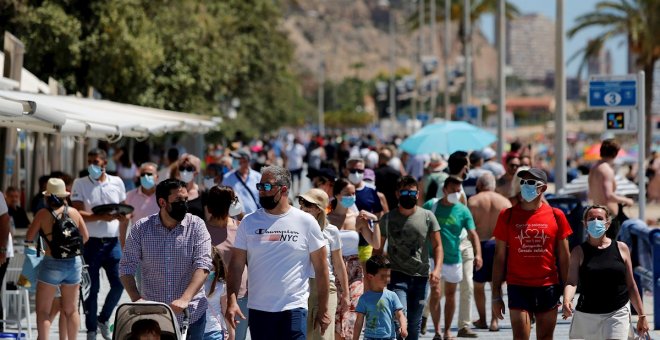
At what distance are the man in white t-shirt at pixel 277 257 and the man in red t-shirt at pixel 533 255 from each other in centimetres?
206

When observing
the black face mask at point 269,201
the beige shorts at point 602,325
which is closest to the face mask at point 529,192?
the beige shorts at point 602,325

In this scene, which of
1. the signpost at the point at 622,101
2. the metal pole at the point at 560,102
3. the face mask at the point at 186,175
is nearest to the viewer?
the face mask at the point at 186,175

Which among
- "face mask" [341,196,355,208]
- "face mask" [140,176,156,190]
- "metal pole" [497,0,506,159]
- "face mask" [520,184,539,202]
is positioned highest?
"metal pole" [497,0,506,159]

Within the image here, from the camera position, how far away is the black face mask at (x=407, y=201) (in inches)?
426

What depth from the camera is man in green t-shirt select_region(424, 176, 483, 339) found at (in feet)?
40.2

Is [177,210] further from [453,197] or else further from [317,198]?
[453,197]

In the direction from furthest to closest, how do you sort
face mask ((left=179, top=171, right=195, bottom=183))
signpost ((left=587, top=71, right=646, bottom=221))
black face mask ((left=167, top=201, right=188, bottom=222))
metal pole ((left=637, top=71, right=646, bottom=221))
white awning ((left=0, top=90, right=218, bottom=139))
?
1. signpost ((left=587, top=71, right=646, bottom=221))
2. metal pole ((left=637, top=71, right=646, bottom=221))
3. face mask ((left=179, top=171, right=195, bottom=183))
4. white awning ((left=0, top=90, right=218, bottom=139))
5. black face mask ((left=167, top=201, right=188, bottom=222))

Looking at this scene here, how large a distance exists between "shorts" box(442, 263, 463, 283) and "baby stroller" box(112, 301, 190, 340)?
5.34 metres

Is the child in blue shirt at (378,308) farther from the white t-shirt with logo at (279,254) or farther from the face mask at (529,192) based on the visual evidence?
the white t-shirt with logo at (279,254)

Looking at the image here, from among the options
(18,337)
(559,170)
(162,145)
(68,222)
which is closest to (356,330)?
(68,222)

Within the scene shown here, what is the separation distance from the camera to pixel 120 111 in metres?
19.0

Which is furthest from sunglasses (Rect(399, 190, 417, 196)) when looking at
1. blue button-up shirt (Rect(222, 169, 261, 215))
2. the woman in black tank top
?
blue button-up shirt (Rect(222, 169, 261, 215))

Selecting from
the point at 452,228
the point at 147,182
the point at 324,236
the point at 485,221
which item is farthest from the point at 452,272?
the point at 324,236

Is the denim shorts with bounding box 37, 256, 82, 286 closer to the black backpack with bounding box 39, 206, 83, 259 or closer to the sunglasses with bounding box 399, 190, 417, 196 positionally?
the black backpack with bounding box 39, 206, 83, 259
